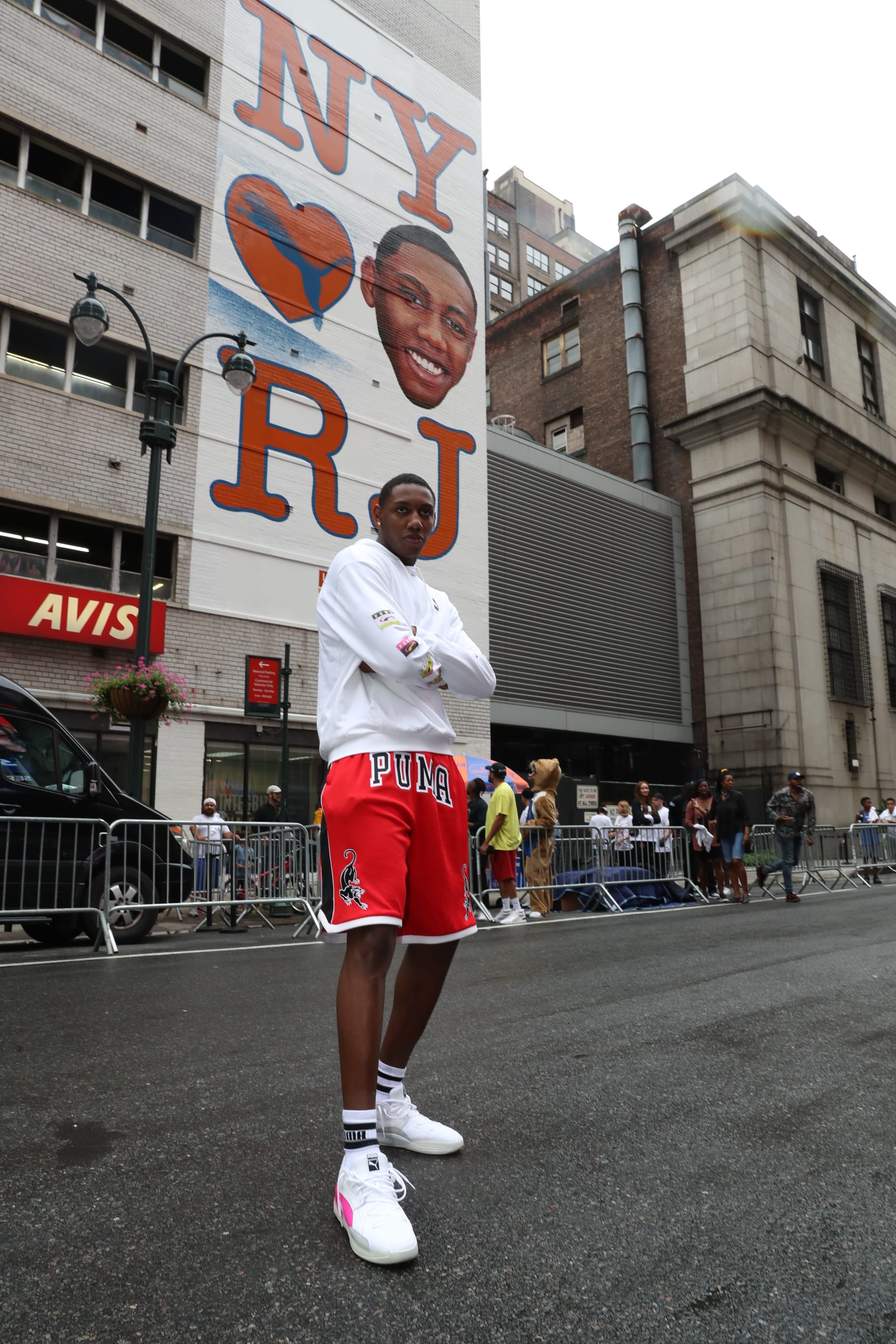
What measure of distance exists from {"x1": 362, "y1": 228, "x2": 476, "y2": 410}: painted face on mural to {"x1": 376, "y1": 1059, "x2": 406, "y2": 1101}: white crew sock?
22.2 meters

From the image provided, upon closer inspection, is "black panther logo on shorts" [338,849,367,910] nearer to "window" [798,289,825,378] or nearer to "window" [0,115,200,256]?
"window" [0,115,200,256]

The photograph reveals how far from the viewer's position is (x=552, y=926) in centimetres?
1004

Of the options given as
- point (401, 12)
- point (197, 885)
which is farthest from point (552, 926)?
point (401, 12)

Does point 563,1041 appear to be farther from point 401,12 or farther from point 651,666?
point 401,12

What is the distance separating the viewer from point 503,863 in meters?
11.6

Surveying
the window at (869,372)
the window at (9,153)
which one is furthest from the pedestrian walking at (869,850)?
the window at (9,153)

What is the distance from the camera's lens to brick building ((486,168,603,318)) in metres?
69.6

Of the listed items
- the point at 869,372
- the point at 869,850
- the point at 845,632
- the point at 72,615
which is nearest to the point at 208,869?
the point at 72,615

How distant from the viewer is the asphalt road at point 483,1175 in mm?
1680

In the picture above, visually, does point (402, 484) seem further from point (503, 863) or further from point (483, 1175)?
point (503, 863)

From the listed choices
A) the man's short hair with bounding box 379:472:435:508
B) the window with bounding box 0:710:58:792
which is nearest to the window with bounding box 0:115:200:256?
the window with bounding box 0:710:58:792

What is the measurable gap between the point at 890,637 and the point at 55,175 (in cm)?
2796

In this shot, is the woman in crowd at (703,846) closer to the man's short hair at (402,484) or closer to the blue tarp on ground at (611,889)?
the blue tarp on ground at (611,889)

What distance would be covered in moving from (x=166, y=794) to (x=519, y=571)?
456 inches
